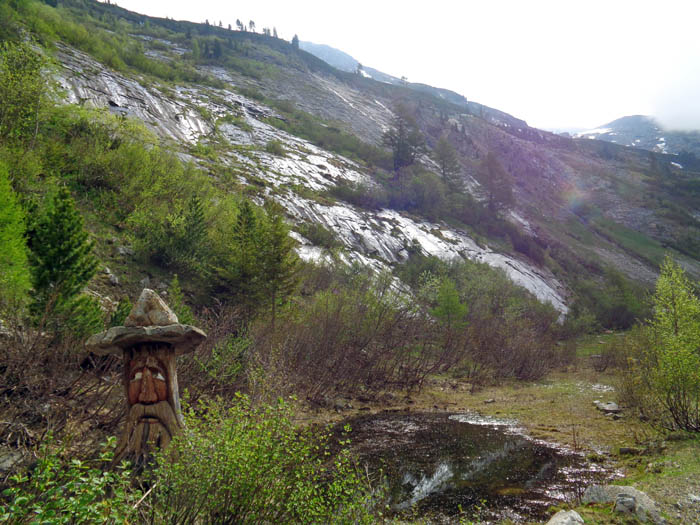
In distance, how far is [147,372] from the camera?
518 cm

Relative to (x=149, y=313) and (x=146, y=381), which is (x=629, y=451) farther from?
(x=149, y=313)

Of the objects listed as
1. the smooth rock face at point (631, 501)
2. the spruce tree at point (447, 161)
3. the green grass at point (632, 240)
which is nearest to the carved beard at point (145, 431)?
the smooth rock face at point (631, 501)

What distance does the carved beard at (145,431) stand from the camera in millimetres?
4980

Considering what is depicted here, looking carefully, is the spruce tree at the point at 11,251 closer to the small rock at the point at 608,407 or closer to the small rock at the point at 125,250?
the small rock at the point at 125,250

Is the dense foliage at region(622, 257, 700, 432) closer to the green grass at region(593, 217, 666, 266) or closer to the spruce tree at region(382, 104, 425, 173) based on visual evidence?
the spruce tree at region(382, 104, 425, 173)

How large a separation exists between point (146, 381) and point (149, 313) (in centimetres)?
96

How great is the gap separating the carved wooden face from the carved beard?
0.09m

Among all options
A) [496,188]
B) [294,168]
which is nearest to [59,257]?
[294,168]

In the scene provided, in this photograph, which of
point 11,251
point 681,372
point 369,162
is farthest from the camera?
point 369,162

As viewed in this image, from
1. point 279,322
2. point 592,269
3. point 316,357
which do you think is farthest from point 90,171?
point 592,269

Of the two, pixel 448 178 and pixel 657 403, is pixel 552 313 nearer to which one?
pixel 657 403

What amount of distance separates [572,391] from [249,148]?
4488 cm

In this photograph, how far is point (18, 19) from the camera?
36.3m

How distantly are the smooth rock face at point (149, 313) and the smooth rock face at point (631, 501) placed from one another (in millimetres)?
7836
